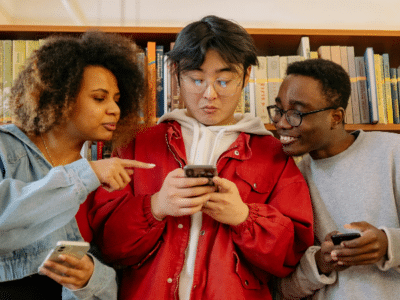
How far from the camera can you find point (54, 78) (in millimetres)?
1163

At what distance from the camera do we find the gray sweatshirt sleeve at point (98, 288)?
0.98 metres

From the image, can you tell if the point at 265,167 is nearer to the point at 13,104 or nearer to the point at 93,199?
the point at 93,199

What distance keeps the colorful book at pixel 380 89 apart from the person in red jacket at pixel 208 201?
73 cm

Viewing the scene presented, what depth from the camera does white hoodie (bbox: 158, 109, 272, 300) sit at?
1.14 meters

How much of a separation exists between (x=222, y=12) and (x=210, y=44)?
1.58m

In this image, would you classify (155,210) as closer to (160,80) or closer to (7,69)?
(160,80)

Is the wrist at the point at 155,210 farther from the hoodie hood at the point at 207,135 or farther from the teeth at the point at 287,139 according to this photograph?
the teeth at the point at 287,139

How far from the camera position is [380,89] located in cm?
180

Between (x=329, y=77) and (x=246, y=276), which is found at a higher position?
(x=329, y=77)

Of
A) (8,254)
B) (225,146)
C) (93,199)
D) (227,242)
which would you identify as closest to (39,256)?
(8,254)

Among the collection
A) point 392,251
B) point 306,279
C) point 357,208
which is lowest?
point 306,279

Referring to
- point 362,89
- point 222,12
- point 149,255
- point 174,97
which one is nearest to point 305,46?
point 362,89

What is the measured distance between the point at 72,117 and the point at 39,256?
0.44 metres

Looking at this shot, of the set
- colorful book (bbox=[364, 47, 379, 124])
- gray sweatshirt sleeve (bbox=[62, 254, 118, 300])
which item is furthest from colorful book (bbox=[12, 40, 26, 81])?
colorful book (bbox=[364, 47, 379, 124])
